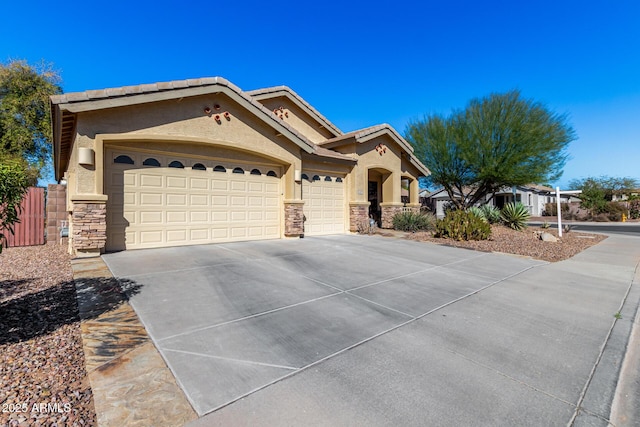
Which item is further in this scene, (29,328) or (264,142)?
(264,142)

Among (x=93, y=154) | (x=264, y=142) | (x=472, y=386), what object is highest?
(x=264, y=142)

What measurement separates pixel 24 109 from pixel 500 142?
3196cm

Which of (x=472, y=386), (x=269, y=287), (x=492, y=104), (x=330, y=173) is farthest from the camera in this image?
(x=492, y=104)

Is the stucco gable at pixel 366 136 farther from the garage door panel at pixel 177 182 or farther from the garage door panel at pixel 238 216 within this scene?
the garage door panel at pixel 177 182

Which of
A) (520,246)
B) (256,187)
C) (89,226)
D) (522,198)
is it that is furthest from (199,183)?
(522,198)

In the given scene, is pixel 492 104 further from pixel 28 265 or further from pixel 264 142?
pixel 28 265

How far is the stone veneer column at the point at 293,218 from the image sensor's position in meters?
11.4

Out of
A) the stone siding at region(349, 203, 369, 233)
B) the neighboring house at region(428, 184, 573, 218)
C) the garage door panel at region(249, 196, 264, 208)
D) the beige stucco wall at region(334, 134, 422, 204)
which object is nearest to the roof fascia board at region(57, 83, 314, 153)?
the garage door panel at region(249, 196, 264, 208)

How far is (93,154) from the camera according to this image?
25.1 ft

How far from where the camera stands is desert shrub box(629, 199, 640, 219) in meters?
31.0

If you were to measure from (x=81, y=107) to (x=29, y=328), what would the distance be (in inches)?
232

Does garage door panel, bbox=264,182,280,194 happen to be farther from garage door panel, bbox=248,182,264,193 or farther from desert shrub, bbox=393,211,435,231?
desert shrub, bbox=393,211,435,231

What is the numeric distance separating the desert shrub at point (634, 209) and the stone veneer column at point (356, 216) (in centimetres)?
3474

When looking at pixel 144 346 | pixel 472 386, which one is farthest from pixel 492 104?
pixel 144 346
